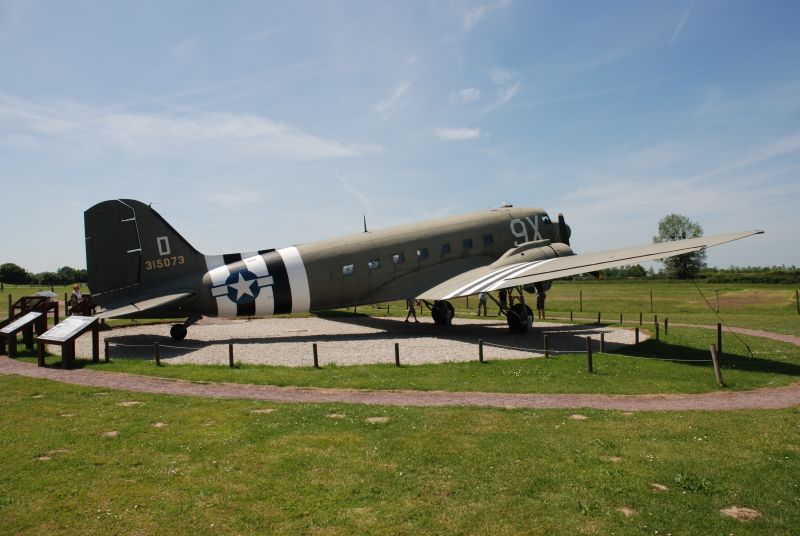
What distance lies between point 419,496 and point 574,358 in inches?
502

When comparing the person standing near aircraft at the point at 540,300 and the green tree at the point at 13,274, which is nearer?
the person standing near aircraft at the point at 540,300

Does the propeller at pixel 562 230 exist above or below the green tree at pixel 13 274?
below

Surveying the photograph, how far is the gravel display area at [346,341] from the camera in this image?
65.2 feet

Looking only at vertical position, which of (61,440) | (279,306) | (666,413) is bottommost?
(666,413)

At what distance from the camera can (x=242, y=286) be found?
23875 mm

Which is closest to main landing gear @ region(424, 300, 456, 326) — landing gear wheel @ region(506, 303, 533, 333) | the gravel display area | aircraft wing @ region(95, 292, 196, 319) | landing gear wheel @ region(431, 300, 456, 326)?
landing gear wheel @ region(431, 300, 456, 326)

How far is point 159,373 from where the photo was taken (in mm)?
16844

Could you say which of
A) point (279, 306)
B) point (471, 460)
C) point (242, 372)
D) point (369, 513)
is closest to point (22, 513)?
point (369, 513)

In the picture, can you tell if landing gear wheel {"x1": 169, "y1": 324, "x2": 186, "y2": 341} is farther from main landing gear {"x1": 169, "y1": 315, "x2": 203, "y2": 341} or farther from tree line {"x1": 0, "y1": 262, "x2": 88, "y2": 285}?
tree line {"x1": 0, "y1": 262, "x2": 88, "y2": 285}

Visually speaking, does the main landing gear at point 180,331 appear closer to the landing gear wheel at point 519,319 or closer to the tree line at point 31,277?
the landing gear wheel at point 519,319

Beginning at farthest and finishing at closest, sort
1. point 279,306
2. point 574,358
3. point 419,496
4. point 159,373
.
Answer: point 279,306
point 574,358
point 159,373
point 419,496

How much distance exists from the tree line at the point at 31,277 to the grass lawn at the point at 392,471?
135235 millimetres

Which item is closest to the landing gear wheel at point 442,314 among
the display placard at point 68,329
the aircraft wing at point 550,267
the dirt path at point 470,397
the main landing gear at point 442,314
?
the main landing gear at point 442,314

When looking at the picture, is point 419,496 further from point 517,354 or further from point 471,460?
point 517,354
